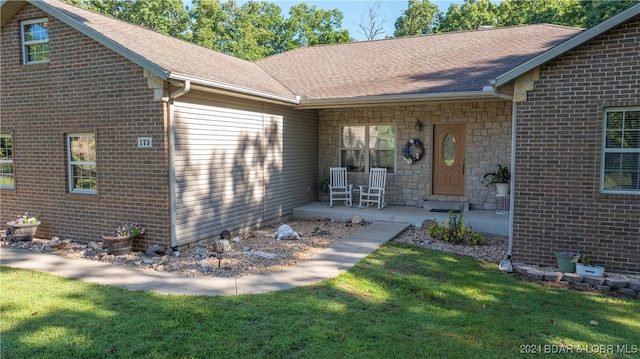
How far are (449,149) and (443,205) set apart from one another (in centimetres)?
140

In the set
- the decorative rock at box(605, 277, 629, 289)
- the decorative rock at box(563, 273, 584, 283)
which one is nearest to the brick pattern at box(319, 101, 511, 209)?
the decorative rock at box(563, 273, 584, 283)

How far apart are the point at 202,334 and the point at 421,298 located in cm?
259

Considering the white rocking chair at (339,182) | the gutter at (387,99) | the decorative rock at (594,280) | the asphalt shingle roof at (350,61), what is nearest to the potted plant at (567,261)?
the decorative rock at (594,280)

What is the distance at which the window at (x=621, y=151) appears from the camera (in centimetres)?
604

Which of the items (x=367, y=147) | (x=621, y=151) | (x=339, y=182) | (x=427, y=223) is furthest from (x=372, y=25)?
(x=621, y=151)

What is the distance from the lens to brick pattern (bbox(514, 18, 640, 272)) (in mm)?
5996

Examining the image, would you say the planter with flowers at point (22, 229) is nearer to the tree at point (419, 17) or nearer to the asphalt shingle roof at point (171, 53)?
the asphalt shingle roof at point (171, 53)

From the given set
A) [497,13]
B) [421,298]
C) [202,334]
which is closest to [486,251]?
[421,298]

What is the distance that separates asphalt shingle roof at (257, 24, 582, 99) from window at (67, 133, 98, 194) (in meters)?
4.79

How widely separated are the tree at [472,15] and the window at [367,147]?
1882cm

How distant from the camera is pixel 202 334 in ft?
13.1

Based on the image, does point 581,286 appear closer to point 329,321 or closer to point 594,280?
point 594,280

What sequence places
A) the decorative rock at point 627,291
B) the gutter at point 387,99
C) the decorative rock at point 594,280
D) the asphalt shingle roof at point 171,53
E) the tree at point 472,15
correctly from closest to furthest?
the decorative rock at point 627,291 < the decorative rock at point 594,280 < the asphalt shingle roof at point 171,53 < the gutter at point 387,99 < the tree at point 472,15

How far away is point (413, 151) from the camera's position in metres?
10.6
